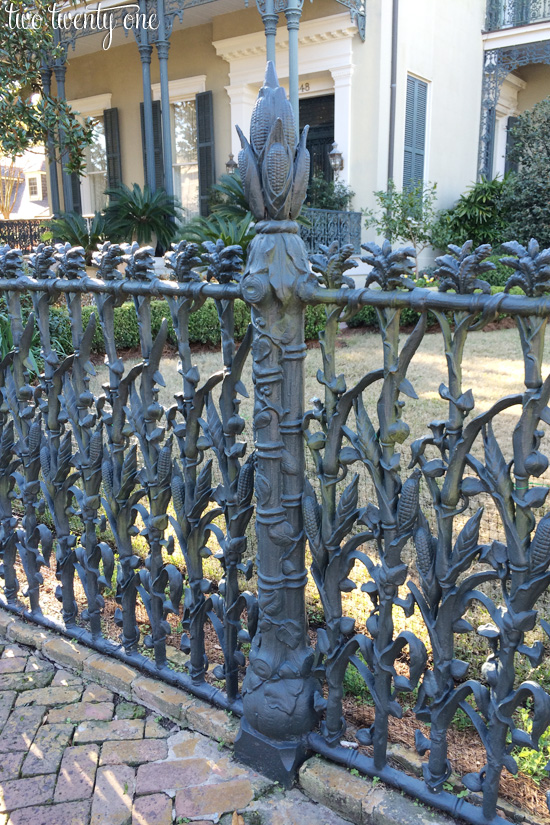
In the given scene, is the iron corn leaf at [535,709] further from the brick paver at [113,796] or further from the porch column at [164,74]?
the porch column at [164,74]

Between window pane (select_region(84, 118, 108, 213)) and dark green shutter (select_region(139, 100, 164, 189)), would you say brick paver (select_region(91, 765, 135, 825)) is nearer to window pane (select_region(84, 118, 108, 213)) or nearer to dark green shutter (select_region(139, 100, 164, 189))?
dark green shutter (select_region(139, 100, 164, 189))

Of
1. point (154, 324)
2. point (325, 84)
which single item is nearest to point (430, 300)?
point (154, 324)

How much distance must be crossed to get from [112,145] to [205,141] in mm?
2687

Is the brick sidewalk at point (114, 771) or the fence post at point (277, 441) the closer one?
the fence post at point (277, 441)

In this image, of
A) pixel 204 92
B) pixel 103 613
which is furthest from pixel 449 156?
pixel 103 613

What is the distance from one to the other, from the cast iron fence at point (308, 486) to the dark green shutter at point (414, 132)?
449 inches

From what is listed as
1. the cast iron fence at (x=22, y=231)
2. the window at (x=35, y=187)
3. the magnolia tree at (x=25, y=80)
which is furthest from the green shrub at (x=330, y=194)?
the window at (x=35, y=187)

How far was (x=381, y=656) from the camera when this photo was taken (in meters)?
1.72

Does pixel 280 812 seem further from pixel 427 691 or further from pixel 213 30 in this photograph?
pixel 213 30

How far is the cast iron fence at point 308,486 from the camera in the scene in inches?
57.5

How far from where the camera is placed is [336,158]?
11.7m

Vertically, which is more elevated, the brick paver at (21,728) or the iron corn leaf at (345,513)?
the iron corn leaf at (345,513)

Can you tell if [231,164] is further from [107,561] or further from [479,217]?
[107,561]

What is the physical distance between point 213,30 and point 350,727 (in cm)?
1388
